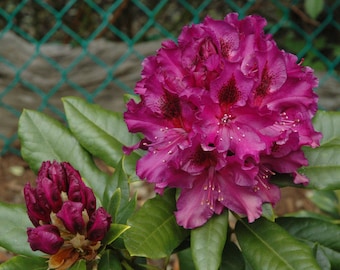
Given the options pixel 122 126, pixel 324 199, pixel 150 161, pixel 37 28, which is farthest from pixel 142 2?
pixel 150 161

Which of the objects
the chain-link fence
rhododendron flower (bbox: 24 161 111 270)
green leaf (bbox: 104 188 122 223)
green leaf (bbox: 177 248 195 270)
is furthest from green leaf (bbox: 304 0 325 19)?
rhododendron flower (bbox: 24 161 111 270)

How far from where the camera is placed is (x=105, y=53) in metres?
4.02

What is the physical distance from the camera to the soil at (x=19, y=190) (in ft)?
12.3

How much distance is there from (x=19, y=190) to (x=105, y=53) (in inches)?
38.1

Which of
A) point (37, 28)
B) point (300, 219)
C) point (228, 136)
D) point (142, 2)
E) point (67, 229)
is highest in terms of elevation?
point (228, 136)

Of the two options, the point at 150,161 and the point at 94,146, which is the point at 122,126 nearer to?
the point at 94,146

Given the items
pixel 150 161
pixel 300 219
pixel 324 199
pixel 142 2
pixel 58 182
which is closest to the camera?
pixel 58 182

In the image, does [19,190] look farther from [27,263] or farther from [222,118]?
[222,118]

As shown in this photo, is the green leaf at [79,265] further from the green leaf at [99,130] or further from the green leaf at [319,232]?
the green leaf at [319,232]

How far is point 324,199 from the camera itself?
8.11ft

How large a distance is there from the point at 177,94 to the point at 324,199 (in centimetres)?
129

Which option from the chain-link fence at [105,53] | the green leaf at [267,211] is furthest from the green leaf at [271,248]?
the chain-link fence at [105,53]

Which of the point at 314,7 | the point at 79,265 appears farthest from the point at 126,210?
the point at 314,7

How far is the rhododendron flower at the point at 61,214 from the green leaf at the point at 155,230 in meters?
0.07
